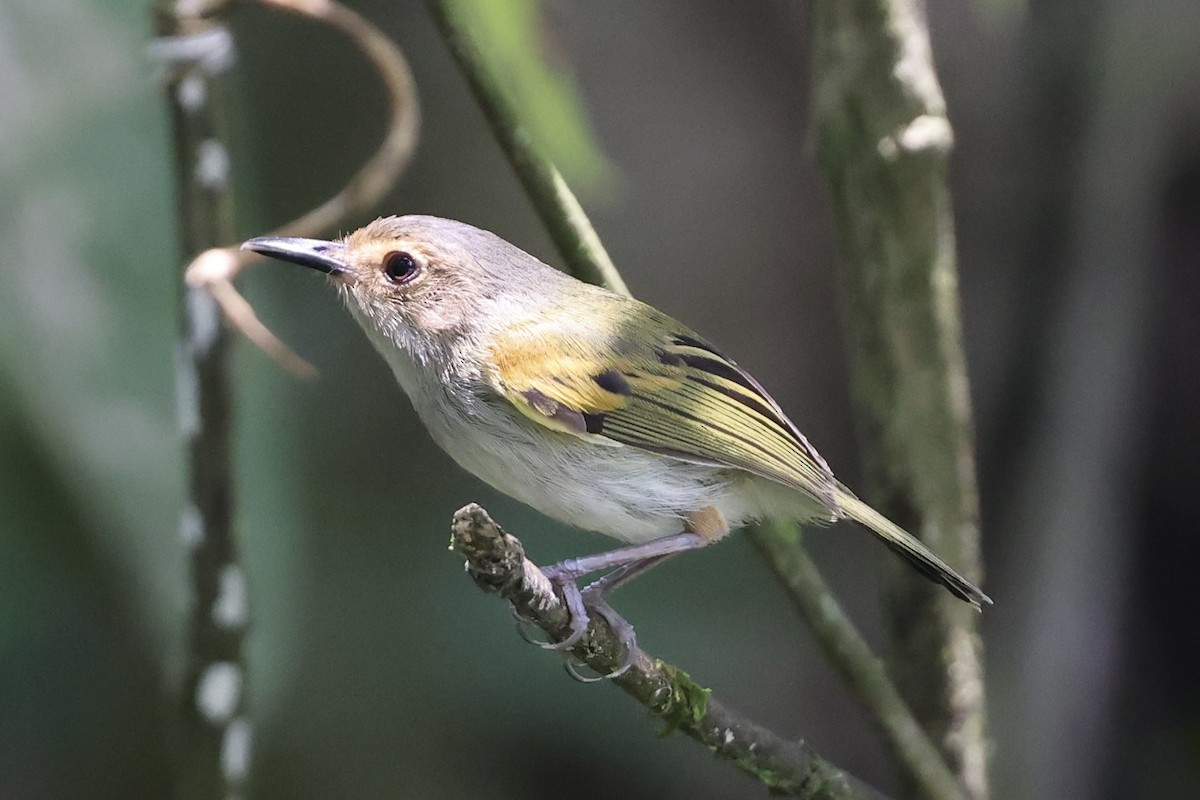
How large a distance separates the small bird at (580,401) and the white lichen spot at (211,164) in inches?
5.2

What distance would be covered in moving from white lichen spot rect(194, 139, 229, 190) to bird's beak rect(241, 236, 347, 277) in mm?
109

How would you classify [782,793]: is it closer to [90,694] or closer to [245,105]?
[90,694]

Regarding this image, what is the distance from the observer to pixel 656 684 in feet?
5.18

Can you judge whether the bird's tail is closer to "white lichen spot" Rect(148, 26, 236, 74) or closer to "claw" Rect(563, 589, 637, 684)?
"claw" Rect(563, 589, 637, 684)

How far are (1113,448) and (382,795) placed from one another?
2276 mm

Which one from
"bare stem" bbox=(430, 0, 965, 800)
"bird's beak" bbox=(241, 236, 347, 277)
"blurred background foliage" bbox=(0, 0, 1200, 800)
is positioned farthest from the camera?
"blurred background foliage" bbox=(0, 0, 1200, 800)

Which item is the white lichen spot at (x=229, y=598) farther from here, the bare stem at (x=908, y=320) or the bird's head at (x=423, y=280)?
the bare stem at (x=908, y=320)

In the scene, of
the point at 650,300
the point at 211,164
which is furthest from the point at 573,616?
the point at 650,300

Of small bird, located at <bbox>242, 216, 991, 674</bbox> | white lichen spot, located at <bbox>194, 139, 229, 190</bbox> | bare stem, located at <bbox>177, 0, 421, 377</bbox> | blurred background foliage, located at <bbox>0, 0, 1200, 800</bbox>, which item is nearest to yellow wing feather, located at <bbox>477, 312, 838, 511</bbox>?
small bird, located at <bbox>242, 216, 991, 674</bbox>

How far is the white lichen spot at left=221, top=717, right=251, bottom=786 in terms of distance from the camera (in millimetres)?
1851

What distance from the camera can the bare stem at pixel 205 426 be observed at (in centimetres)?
175

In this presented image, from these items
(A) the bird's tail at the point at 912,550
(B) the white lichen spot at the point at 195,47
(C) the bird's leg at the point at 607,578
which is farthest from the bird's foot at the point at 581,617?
(B) the white lichen spot at the point at 195,47

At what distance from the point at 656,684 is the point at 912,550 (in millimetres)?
432

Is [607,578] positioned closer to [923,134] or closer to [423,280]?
[423,280]
